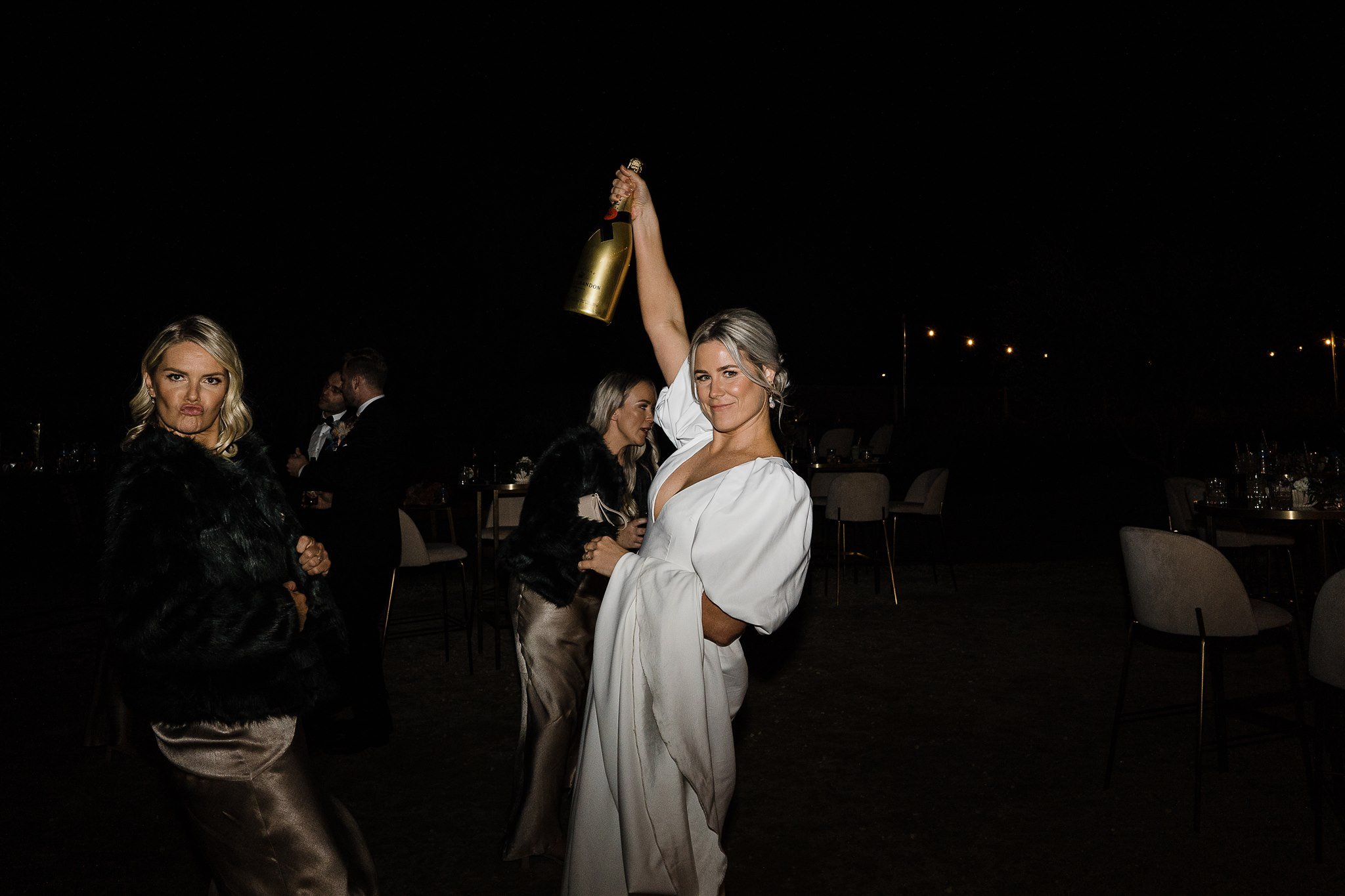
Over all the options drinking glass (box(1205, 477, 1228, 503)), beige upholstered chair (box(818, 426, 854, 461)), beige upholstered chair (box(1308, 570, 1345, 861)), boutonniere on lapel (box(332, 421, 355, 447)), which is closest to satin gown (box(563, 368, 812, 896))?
beige upholstered chair (box(1308, 570, 1345, 861))

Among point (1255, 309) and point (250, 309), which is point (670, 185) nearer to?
point (250, 309)

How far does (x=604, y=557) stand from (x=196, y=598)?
82 centimetres

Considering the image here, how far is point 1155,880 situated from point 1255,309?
1387cm

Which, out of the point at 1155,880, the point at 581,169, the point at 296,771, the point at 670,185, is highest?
the point at 581,169

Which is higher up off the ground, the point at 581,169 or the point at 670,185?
the point at 581,169

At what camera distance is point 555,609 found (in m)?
2.91

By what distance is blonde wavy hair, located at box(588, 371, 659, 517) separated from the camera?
3.14 metres

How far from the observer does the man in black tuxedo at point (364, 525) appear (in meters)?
3.77

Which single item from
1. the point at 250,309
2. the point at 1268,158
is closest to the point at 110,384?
the point at 250,309

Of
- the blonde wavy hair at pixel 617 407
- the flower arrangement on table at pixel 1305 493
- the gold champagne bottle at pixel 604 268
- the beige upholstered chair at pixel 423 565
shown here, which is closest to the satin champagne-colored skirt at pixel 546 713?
the blonde wavy hair at pixel 617 407

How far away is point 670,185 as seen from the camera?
980cm

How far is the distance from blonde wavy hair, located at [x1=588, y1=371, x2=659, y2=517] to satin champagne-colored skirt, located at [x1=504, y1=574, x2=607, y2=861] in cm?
39

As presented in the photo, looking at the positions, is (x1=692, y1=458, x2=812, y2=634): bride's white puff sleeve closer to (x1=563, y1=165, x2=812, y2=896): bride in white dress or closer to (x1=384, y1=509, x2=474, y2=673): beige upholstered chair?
(x1=563, y1=165, x2=812, y2=896): bride in white dress

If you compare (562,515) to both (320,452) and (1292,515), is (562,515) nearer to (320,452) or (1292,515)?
(320,452)
